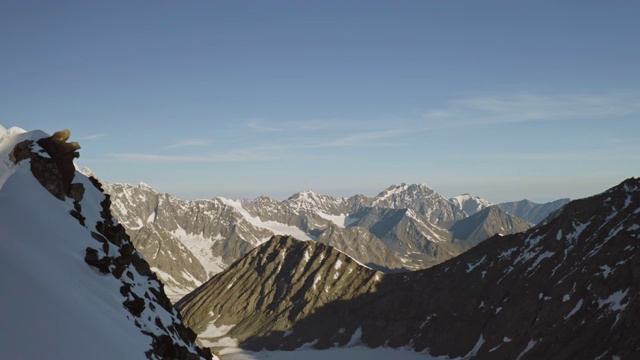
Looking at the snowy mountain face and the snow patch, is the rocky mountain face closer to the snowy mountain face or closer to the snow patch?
the snow patch

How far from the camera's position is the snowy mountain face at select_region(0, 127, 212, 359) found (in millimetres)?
26766

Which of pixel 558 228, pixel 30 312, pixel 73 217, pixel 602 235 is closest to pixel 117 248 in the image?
pixel 73 217

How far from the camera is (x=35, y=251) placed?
34.0m

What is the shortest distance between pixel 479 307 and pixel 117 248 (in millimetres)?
161807

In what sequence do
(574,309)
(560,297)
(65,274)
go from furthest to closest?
(560,297)
(574,309)
(65,274)

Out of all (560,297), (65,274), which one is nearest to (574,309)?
(560,297)

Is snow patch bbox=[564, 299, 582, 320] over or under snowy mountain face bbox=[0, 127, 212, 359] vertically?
under

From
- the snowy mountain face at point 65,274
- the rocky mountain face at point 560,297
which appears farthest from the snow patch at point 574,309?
the snowy mountain face at point 65,274

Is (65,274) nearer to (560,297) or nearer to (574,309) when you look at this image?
(574,309)

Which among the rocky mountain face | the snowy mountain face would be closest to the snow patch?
the rocky mountain face

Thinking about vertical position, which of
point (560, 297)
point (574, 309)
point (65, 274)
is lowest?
point (574, 309)

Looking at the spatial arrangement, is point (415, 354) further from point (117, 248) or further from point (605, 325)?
point (117, 248)

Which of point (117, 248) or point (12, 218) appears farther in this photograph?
point (117, 248)

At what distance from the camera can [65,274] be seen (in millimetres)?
34906
